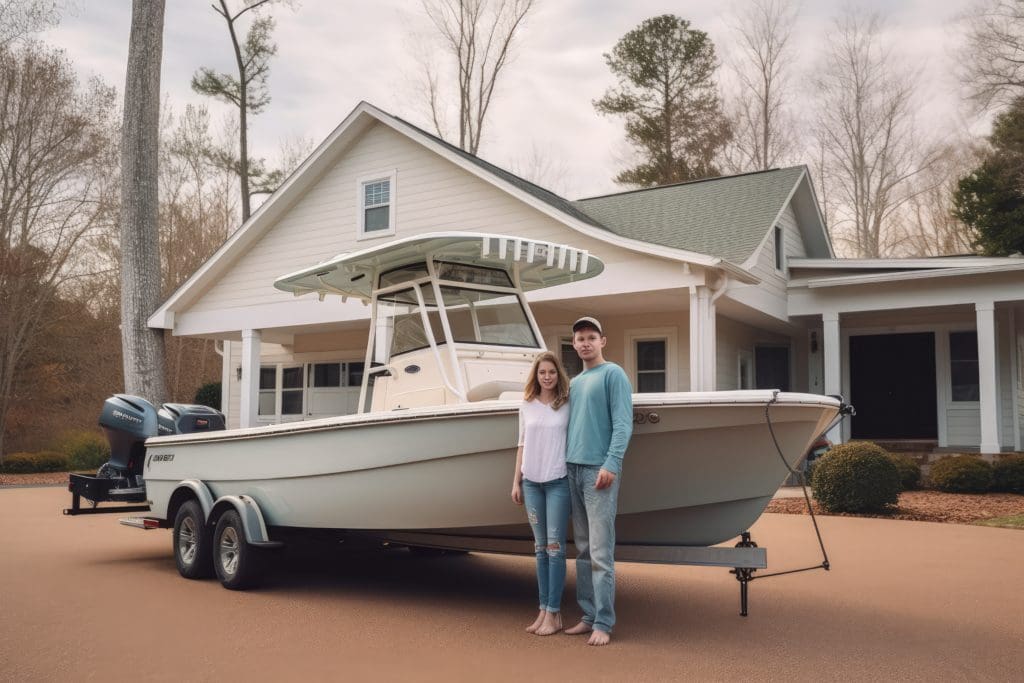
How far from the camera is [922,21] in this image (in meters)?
31.7

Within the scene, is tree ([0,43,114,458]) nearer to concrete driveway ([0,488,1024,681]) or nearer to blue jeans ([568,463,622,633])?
concrete driveway ([0,488,1024,681])

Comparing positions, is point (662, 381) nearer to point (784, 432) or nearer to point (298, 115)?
point (784, 432)

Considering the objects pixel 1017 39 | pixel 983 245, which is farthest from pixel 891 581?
pixel 1017 39

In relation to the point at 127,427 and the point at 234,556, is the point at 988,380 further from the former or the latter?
the point at 127,427

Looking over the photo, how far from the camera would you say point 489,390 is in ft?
22.2

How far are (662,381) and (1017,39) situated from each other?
50.2 feet

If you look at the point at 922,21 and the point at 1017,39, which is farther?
the point at 922,21

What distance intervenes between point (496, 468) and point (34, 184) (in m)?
22.5

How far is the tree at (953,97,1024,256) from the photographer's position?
22797mm

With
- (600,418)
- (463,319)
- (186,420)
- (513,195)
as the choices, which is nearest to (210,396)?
(513,195)

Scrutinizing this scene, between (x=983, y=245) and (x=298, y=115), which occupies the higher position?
(x=298, y=115)

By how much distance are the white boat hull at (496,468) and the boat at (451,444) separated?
1 cm

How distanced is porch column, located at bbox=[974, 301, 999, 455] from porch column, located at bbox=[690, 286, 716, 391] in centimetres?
487

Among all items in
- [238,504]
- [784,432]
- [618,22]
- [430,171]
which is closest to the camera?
[784,432]
